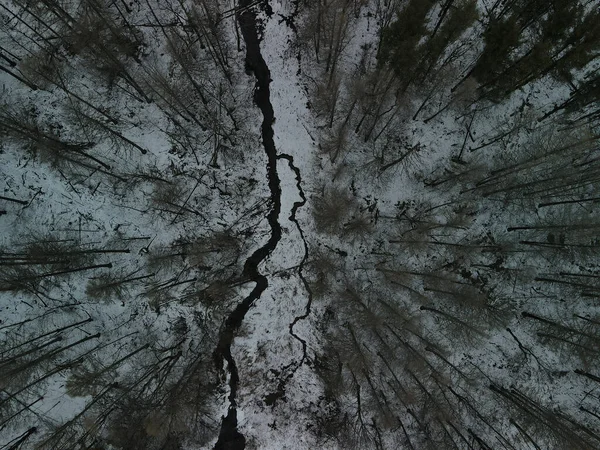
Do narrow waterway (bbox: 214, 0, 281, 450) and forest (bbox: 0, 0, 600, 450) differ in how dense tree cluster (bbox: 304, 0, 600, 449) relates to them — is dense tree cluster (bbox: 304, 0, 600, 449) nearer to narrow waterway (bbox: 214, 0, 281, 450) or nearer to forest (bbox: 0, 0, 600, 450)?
forest (bbox: 0, 0, 600, 450)

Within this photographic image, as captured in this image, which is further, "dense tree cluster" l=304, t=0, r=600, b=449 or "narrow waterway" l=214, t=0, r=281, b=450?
"narrow waterway" l=214, t=0, r=281, b=450

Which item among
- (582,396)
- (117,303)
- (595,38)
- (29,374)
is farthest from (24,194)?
(582,396)


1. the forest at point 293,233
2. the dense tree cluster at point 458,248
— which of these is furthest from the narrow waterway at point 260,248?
the dense tree cluster at point 458,248

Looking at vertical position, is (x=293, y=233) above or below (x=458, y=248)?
above

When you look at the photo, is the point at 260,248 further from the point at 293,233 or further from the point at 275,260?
the point at 293,233

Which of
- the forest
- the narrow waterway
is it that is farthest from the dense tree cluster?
the narrow waterway

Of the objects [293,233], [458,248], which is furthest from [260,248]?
[458,248]

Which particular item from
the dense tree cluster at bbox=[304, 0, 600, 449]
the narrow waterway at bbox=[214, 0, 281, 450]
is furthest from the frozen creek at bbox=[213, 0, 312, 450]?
the dense tree cluster at bbox=[304, 0, 600, 449]

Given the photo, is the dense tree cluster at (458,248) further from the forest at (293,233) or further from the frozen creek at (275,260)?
the frozen creek at (275,260)
